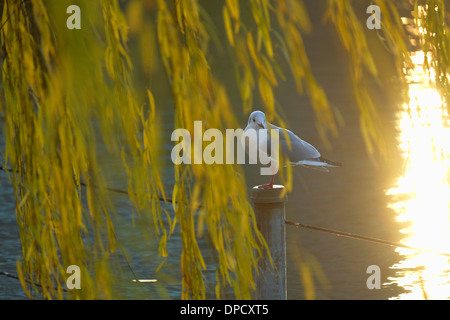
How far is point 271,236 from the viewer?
3691 mm

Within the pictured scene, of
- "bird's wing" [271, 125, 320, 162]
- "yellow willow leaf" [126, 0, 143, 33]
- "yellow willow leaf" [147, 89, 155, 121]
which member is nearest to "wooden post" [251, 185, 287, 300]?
"yellow willow leaf" [147, 89, 155, 121]

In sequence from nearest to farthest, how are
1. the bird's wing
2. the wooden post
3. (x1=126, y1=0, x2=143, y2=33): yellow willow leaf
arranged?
1. (x1=126, y1=0, x2=143, y2=33): yellow willow leaf
2. the wooden post
3. the bird's wing

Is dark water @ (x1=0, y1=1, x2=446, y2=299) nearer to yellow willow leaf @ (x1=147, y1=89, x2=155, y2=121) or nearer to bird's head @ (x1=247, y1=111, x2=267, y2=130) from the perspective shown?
bird's head @ (x1=247, y1=111, x2=267, y2=130)

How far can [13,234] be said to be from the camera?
10.7 metres

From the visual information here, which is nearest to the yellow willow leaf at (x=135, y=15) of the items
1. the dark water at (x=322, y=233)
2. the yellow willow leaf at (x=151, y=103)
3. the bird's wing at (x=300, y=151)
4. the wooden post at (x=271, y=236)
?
the yellow willow leaf at (x=151, y=103)

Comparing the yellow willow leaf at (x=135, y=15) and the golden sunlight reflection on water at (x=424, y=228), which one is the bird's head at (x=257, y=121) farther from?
the yellow willow leaf at (x=135, y=15)

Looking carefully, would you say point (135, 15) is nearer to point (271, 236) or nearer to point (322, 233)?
point (271, 236)

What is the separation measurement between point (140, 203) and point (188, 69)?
0.42 metres

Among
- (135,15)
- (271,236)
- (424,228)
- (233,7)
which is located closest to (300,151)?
(271,236)

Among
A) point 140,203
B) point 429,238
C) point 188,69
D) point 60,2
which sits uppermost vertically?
point 60,2

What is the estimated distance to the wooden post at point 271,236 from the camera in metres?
3.69

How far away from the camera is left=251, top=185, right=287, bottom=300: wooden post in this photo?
369cm
